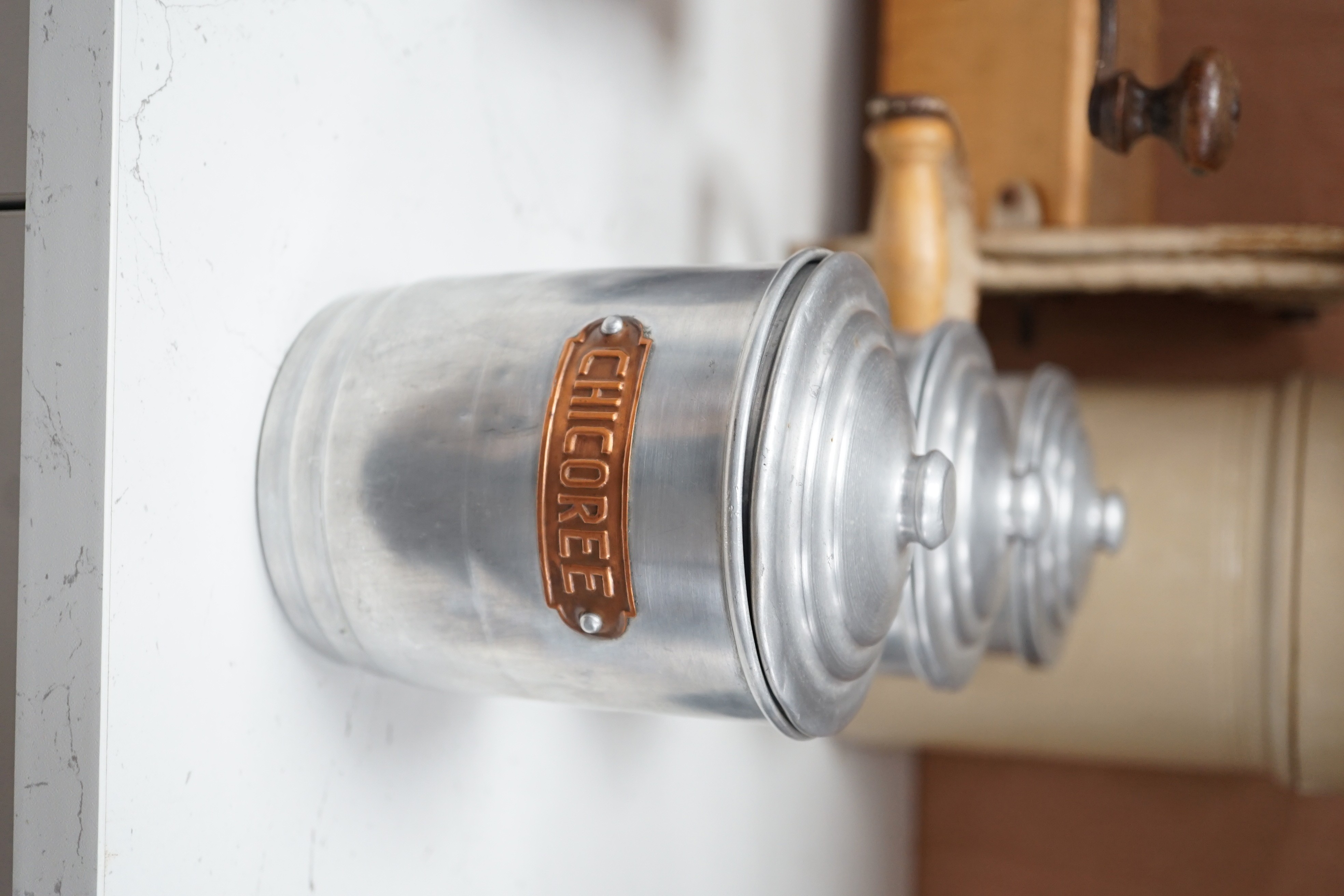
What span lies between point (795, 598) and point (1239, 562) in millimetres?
1050

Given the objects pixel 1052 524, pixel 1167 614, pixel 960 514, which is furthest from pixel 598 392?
pixel 1167 614

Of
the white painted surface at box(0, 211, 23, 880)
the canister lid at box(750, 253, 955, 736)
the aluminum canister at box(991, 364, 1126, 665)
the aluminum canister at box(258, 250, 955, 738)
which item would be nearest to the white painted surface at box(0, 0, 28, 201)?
the white painted surface at box(0, 211, 23, 880)

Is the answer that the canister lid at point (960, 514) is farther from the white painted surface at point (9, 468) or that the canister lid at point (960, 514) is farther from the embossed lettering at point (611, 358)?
the white painted surface at point (9, 468)

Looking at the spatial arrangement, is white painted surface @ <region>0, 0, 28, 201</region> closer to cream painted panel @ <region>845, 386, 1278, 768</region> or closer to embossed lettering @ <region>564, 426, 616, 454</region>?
embossed lettering @ <region>564, 426, 616, 454</region>

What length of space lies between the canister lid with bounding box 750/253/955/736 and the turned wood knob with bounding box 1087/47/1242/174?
36 centimetres

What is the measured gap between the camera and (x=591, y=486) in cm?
56

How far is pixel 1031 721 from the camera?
58.9 inches

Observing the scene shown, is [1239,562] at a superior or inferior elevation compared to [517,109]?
inferior

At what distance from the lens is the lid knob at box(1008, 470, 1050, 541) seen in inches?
39.0

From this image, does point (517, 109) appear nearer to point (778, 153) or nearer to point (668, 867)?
point (778, 153)

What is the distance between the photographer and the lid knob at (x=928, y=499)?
0.64 m

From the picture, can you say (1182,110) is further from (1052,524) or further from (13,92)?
(13,92)

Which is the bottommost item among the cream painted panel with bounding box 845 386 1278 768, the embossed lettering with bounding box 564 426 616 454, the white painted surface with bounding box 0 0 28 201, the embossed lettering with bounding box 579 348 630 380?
the cream painted panel with bounding box 845 386 1278 768

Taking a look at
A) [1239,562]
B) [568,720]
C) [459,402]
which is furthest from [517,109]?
[1239,562]
